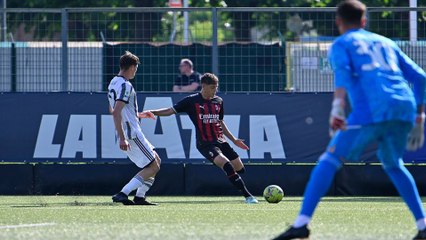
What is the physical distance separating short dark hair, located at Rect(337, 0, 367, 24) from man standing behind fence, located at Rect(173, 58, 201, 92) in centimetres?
960

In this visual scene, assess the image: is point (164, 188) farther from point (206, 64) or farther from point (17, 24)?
point (17, 24)

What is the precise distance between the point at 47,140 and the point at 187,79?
242 centimetres

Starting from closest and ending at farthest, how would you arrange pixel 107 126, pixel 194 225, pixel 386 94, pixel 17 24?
pixel 386 94 < pixel 194 225 < pixel 107 126 < pixel 17 24

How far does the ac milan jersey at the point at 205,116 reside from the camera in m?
16.2

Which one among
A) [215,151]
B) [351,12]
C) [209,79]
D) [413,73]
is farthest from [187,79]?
[351,12]

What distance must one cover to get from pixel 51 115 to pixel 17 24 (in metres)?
2.66

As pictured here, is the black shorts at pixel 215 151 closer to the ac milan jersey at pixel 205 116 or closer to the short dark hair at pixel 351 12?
the ac milan jersey at pixel 205 116

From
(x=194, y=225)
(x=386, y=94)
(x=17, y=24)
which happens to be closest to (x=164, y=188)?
(x=17, y=24)

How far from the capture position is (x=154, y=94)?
60.5 feet

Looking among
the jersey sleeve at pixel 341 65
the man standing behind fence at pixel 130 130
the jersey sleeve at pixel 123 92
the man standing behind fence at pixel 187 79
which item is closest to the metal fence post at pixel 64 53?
the man standing behind fence at pixel 187 79

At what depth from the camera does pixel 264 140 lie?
1831 centimetres

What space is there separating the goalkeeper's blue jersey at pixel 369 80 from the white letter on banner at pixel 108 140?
9929mm

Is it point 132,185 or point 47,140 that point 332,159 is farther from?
point 47,140

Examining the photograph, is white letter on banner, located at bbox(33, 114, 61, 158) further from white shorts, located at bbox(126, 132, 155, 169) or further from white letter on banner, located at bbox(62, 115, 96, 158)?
white shorts, located at bbox(126, 132, 155, 169)
